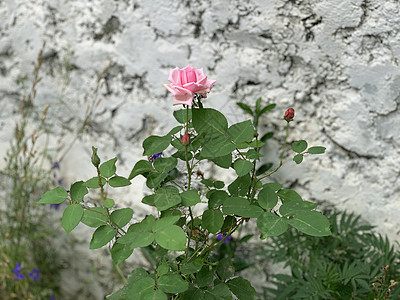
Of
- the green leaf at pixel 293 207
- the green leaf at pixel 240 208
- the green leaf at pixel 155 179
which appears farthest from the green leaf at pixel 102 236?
the green leaf at pixel 293 207

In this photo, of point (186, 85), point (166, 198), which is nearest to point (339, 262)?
point (166, 198)

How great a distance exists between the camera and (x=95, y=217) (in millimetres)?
940

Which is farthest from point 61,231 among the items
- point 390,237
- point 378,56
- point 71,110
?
point 378,56

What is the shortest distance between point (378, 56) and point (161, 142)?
0.73 metres

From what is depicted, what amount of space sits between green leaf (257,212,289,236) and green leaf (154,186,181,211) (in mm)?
166

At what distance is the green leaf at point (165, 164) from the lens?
0.94 meters

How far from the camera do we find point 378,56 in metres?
1.28

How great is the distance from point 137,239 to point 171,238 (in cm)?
7

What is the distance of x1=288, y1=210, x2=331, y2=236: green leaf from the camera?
812 millimetres

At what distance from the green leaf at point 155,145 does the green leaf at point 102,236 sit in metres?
0.17

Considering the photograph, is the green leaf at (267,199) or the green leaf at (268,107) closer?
the green leaf at (267,199)

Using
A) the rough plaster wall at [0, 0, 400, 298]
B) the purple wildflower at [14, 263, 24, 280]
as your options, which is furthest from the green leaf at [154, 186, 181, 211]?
the purple wildflower at [14, 263, 24, 280]

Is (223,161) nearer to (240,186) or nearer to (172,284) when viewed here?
(240,186)

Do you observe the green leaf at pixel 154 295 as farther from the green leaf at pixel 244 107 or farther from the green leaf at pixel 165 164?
the green leaf at pixel 244 107
